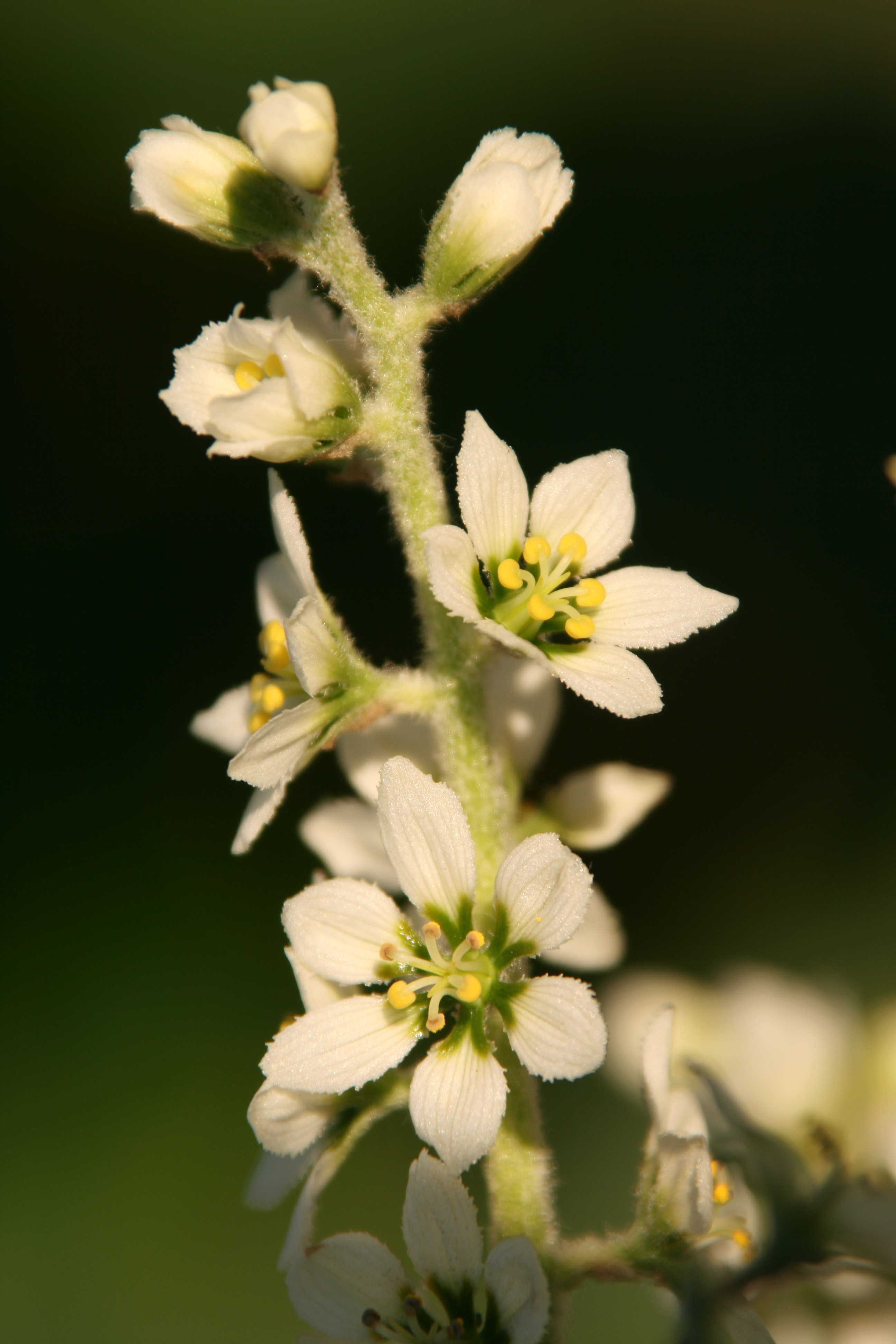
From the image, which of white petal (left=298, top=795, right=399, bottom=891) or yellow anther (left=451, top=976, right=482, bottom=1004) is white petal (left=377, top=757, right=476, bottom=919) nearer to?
yellow anther (left=451, top=976, right=482, bottom=1004)

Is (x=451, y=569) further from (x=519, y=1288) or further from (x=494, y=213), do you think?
(x=519, y=1288)

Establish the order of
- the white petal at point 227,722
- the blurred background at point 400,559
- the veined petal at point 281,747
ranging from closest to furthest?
the veined petal at point 281,747
the white petal at point 227,722
the blurred background at point 400,559

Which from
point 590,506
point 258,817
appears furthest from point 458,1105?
point 590,506

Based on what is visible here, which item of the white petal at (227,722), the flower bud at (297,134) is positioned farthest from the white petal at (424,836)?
the flower bud at (297,134)

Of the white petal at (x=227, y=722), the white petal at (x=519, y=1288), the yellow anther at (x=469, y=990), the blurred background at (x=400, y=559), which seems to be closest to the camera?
the white petal at (x=519, y=1288)

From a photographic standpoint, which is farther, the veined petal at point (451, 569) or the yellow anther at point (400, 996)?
the yellow anther at point (400, 996)

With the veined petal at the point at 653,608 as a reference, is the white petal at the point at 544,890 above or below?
below

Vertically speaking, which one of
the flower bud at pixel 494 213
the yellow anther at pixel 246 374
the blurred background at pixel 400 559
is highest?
the flower bud at pixel 494 213

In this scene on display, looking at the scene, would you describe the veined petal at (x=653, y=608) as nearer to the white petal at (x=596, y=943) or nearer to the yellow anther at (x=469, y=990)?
the white petal at (x=596, y=943)
